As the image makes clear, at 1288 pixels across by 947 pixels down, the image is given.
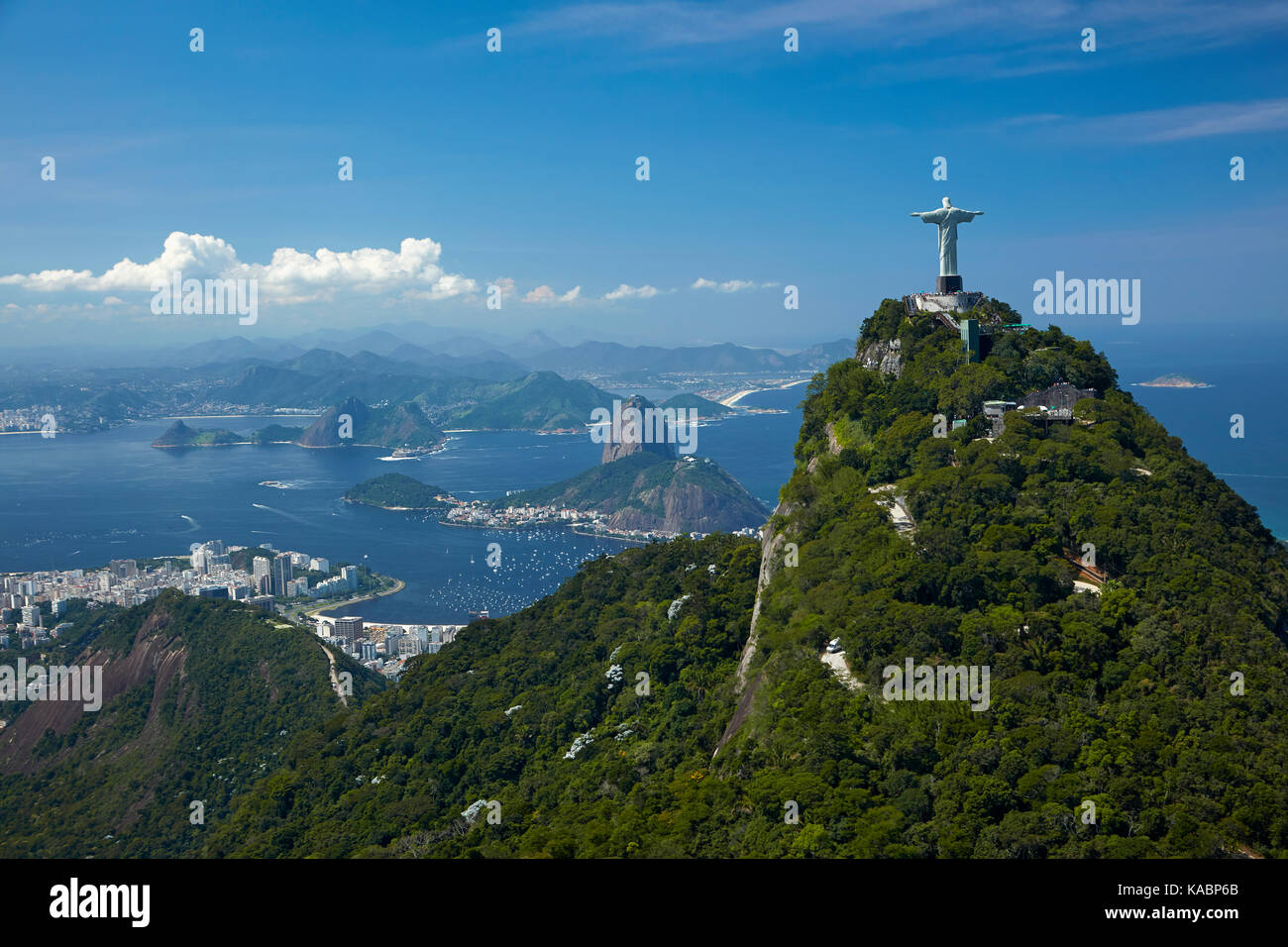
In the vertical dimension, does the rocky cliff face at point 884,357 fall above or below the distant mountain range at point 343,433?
above

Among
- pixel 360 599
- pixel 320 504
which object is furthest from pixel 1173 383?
pixel 320 504

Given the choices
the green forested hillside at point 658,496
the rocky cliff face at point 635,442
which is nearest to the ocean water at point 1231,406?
the green forested hillside at point 658,496

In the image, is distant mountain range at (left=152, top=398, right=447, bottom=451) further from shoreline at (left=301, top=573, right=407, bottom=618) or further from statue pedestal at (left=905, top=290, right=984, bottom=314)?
statue pedestal at (left=905, top=290, right=984, bottom=314)

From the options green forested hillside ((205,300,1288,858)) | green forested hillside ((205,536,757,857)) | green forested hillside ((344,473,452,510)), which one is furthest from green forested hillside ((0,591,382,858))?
green forested hillside ((344,473,452,510))

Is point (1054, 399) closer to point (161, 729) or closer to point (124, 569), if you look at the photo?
point (161, 729)

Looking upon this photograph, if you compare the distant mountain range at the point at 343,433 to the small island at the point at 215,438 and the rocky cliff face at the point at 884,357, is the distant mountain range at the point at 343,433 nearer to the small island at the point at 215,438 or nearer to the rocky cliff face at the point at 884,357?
the small island at the point at 215,438

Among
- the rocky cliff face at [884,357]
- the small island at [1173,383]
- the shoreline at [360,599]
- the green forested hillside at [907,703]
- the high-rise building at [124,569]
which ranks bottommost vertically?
the shoreline at [360,599]
